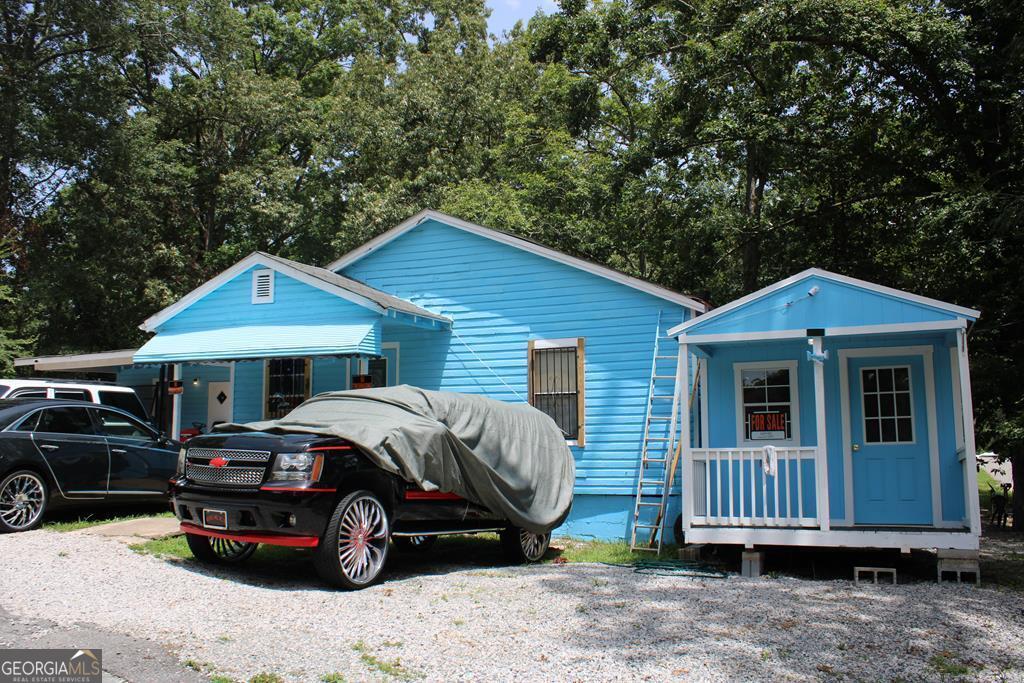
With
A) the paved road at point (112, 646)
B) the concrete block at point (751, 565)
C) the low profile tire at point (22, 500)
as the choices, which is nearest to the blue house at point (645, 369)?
the concrete block at point (751, 565)

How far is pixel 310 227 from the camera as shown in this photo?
27.8 meters

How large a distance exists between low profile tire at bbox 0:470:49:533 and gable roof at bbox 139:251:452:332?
471 centimetres

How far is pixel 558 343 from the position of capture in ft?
43.5

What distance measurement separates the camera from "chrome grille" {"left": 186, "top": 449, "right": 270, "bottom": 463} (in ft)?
24.6

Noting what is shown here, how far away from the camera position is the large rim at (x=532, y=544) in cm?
981

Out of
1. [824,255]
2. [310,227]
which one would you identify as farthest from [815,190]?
[310,227]

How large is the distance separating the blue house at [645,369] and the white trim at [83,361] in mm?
53

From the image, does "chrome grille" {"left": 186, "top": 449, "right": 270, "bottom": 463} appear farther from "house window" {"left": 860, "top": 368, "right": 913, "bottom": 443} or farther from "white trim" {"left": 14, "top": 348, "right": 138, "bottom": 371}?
"white trim" {"left": 14, "top": 348, "right": 138, "bottom": 371}

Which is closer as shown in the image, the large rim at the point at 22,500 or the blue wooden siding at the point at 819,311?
the blue wooden siding at the point at 819,311

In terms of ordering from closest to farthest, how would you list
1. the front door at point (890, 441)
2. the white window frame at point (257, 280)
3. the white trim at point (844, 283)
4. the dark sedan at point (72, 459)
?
1. the white trim at point (844, 283)
2. the dark sedan at point (72, 459)
3. the front door at point (890, 441)
4. the white window frame at point (257, 280)

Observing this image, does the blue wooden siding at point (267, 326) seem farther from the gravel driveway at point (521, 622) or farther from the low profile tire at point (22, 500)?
the gravel driveway at point (521, 622)

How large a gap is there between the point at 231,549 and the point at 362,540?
72.4 inches

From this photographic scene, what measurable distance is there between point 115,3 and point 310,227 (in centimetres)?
853

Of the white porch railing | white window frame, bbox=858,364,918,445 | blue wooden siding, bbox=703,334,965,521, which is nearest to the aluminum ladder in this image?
blue wooden siding, bbox=703,334,965,521
